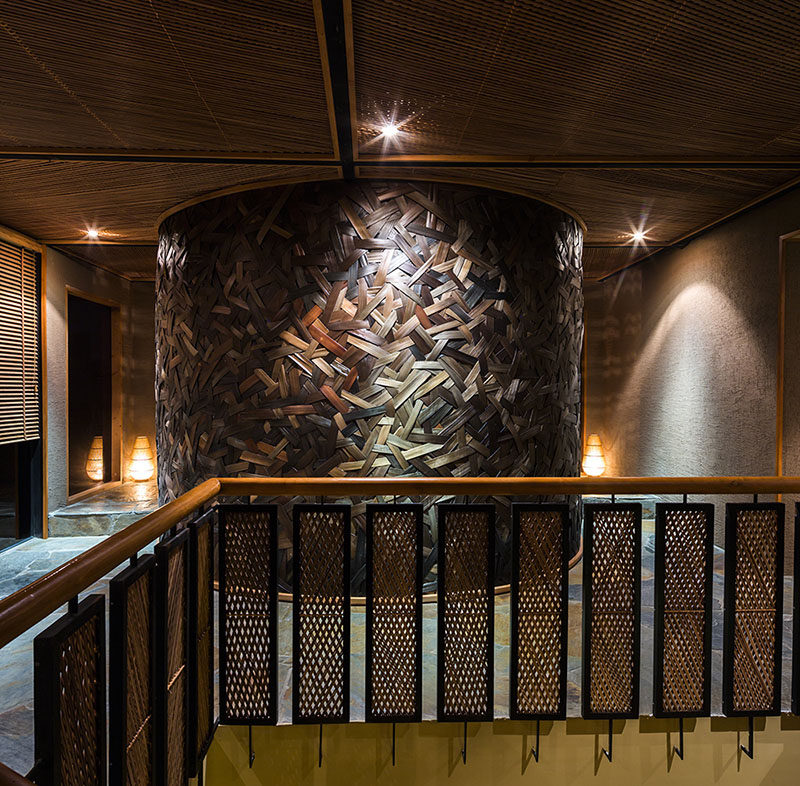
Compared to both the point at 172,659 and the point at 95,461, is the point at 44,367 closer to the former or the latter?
the point at 95,461

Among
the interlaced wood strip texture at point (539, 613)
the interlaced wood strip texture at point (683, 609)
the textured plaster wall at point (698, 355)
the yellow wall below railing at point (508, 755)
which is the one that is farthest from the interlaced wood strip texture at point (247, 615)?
the textured plaster wall at point (698, 355)

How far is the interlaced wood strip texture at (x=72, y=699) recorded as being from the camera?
92 centimetres

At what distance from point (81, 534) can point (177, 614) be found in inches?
122

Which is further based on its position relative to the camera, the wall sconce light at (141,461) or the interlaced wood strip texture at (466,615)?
the wall sconce light at (141,461)

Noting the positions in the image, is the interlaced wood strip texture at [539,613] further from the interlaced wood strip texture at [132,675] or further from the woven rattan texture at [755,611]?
the interlaced wood strip texture at [132,675]

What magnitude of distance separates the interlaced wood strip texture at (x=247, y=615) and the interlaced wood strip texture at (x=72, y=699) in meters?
0.63

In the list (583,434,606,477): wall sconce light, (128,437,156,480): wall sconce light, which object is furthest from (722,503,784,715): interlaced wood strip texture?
(128,437,156,480): wall sconce light

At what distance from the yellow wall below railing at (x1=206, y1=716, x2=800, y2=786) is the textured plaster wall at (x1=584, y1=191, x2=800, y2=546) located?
1.65 metres

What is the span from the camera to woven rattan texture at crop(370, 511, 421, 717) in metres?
1.76

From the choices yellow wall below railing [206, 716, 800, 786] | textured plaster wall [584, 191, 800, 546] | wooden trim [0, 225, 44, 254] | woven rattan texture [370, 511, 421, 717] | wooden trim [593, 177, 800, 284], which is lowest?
yellow wall below railing [206, 716, 800, 786]

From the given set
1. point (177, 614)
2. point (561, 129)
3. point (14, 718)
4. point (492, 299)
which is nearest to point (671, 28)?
point (561, 129)

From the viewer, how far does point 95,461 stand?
488 centimetres

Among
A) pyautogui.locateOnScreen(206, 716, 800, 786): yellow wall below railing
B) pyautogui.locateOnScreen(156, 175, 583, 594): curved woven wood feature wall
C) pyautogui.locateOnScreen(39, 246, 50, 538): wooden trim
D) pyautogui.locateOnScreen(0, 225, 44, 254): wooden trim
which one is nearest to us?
pyautogui.locateOnScreen(206, 716, 800, 786): yellow wall below railing

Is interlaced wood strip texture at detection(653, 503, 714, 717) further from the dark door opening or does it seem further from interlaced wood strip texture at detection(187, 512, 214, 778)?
the dark door opening
